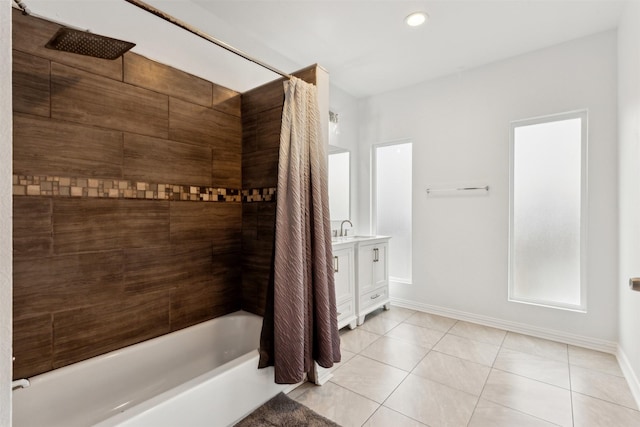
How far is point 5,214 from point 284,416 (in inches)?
66.6

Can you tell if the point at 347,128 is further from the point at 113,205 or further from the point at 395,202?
the point at 113,205

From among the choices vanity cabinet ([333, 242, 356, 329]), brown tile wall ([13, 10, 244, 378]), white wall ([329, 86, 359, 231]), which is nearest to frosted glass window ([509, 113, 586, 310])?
vanity cabinet ([333, 242, 356, 329])

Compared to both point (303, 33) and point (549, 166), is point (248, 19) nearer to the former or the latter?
point (303, 33)

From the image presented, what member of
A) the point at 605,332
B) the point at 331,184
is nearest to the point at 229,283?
the point at 331,184

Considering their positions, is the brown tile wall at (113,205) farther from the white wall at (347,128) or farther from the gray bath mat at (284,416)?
the white wall at (347,128)

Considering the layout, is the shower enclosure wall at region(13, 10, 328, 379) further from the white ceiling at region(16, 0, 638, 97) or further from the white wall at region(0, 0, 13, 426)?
the white wall at region(0, 0, 13, 426)

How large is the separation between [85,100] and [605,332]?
4072mm

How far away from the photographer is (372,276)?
10.4ft

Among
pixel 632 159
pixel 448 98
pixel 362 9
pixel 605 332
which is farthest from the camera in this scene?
pixel 448 98

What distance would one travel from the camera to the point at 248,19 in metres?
2.34

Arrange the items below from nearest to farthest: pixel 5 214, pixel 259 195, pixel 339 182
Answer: pixel 5 214, pixel 259 195, pixel 339 182

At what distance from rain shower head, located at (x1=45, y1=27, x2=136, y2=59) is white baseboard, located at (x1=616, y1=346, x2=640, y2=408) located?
3357 mm

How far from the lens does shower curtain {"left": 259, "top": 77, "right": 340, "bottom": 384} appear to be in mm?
1732

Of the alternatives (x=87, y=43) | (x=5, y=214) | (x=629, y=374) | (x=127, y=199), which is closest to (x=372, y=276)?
(x=629, y=374)
